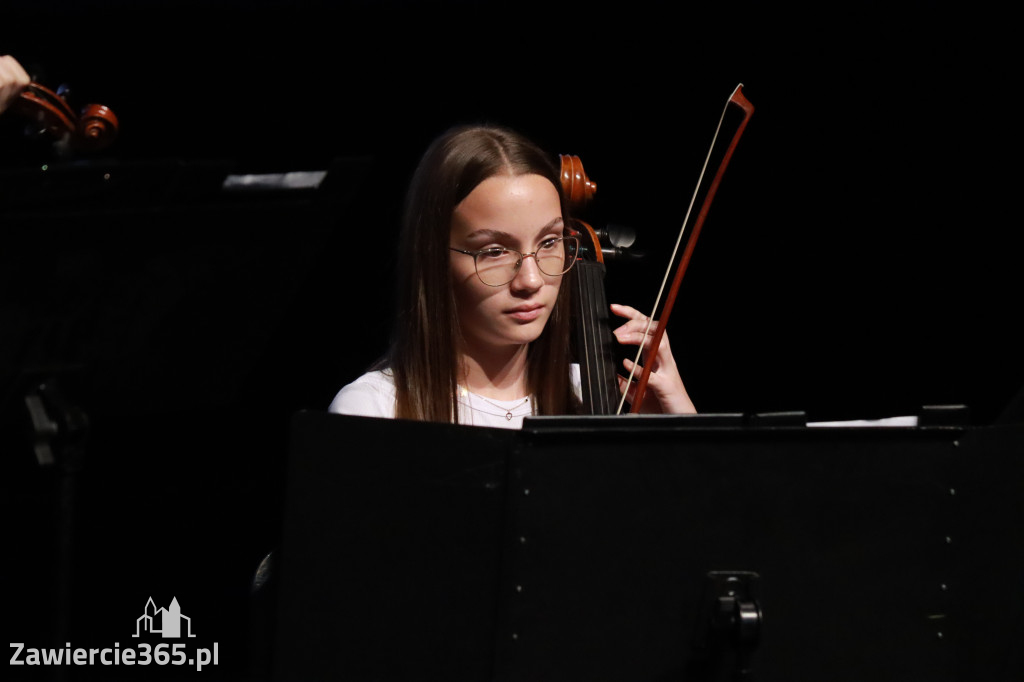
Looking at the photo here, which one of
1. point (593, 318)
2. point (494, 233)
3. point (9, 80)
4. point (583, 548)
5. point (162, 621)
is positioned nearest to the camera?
point (583, 548)

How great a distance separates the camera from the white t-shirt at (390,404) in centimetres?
164

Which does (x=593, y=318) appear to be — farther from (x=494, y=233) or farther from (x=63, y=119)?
(x=63, y=119)

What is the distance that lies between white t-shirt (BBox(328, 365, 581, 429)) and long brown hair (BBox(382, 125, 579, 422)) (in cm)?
2

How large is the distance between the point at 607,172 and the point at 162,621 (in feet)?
4.23

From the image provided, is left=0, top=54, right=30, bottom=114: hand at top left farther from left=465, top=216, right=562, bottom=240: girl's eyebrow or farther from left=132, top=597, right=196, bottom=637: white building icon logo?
left=132, top=597, right=196, bottom=637: white building icon logo

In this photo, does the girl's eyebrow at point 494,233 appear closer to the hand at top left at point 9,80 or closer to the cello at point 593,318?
the cello at point 593,318

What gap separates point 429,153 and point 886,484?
2.77 feet

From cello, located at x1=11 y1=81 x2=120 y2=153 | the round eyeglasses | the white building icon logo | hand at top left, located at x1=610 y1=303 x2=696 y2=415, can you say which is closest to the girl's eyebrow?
the round eyeglasses

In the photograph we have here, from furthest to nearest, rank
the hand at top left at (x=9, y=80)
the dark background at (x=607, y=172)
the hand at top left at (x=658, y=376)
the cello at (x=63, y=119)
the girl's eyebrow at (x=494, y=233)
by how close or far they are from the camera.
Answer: the dark background at (x=607, y=172) → the hand at top left at (x=658, y=376) → the girl's eyebrow at (x=494, y=233) → the cello at (x=63, y=119) → the hand at top left at (x=9, y=80)

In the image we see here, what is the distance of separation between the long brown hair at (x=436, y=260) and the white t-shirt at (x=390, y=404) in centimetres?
2

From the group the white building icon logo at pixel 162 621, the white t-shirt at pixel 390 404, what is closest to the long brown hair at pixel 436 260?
the white t-shirt at pixel 390 404

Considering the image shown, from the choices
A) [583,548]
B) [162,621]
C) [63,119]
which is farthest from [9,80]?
[162,621]

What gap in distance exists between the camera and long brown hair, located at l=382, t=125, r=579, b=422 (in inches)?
63.5

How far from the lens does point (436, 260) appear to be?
1.61 meters
